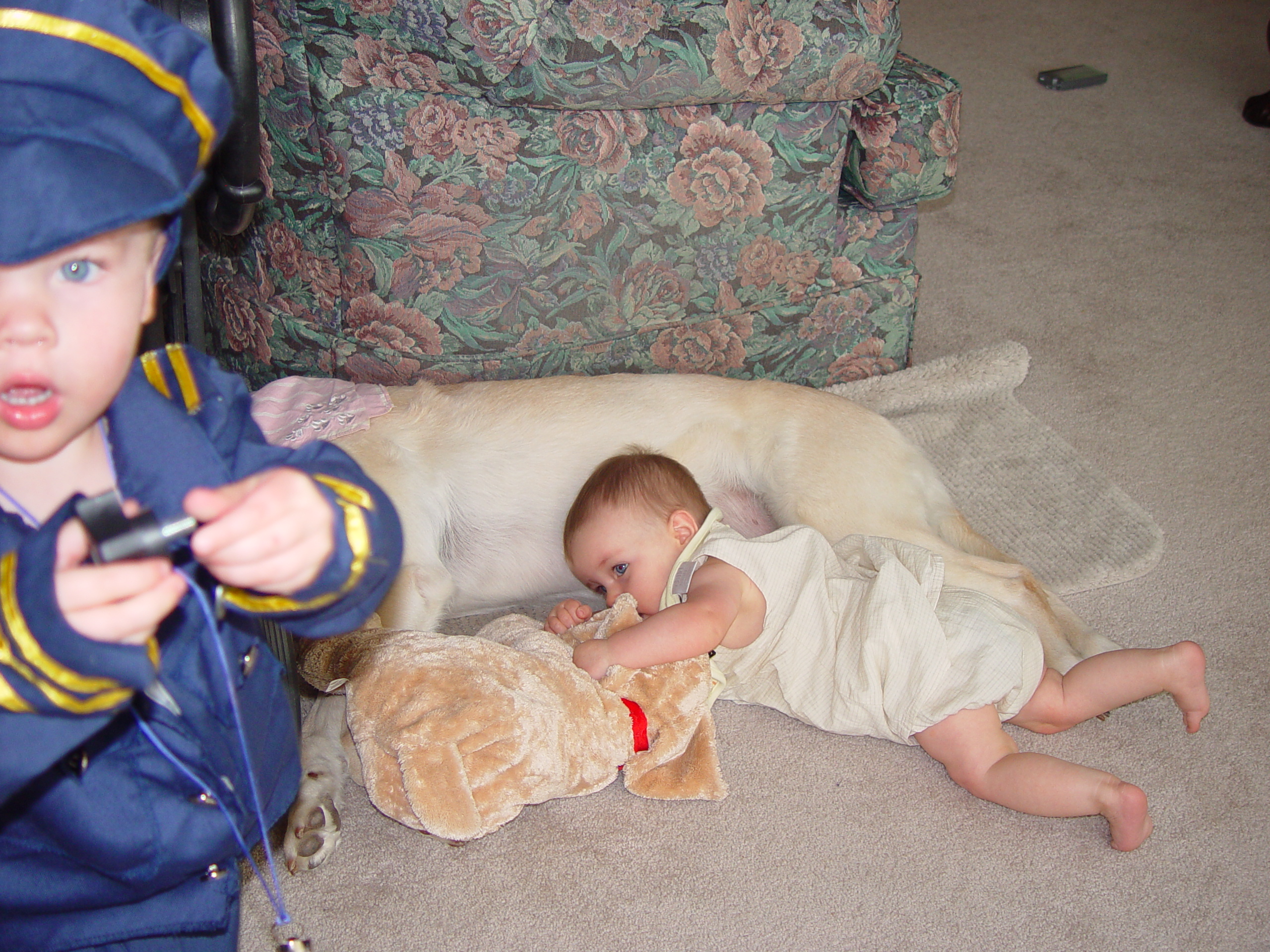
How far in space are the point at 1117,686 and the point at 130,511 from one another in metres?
1.39

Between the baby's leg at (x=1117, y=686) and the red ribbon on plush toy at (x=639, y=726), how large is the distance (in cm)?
57

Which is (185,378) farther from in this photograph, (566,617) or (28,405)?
(566,617)

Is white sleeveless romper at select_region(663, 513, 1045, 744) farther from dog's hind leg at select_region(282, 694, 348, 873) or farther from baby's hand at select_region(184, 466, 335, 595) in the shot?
baby's hand at select_region(184, 466, 335, 595)

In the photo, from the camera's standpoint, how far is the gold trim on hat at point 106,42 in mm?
659

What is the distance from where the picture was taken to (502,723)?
→ 54.0 inches

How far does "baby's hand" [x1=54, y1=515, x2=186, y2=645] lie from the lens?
64cm

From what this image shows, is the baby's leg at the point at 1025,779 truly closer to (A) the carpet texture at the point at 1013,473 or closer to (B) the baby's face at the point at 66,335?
(A) the carpet texture at the point at 1013,473

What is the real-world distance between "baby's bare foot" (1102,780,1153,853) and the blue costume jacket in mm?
1065

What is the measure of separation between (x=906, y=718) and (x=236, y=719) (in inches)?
38.7

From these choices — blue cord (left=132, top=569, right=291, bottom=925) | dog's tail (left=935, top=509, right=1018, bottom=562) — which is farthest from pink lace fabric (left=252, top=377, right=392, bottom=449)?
dog's tail (left=935, top=509, right=1018, bottom=562)

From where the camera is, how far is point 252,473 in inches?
35.7

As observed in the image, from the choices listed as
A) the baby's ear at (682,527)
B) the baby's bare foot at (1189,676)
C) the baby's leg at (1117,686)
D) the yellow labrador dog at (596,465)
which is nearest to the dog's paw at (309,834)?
the yellow labrador dog at (596,465)

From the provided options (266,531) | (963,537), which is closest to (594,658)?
(963,537)

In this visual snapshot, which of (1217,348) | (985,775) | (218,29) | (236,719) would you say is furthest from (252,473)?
(1217,348)
